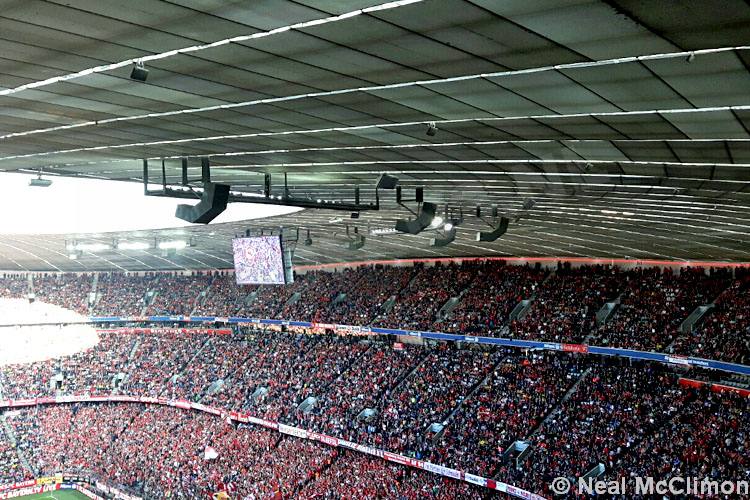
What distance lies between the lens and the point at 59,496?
45.4m

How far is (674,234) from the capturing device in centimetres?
2761

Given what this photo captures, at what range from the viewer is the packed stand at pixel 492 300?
1613 inches

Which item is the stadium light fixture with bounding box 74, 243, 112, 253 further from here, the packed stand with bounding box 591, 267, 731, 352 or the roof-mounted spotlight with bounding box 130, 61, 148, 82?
the roof-mounted spotlight with bounding box 130, 61, 148, 82

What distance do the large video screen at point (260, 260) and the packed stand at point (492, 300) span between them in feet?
44.9

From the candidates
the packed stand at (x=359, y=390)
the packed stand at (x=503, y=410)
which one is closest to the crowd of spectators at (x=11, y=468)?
the packed stand at (x=359, y=390)

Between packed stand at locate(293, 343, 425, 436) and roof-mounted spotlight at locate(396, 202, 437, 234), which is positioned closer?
roof-mounted spotlight at locate(396, 202, 437, 234)

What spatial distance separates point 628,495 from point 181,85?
77.2ft

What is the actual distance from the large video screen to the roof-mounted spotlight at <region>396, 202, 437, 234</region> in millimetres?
11932

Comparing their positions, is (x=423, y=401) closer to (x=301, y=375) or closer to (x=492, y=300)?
(x=492, y=300)

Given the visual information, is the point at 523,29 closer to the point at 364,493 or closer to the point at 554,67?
the point at 554,67

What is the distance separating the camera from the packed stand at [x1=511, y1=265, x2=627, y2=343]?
3719 cm

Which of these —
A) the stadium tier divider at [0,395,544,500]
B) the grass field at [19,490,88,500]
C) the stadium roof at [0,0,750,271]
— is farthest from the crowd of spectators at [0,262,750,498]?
the stadium roof at [0,0,750,271]

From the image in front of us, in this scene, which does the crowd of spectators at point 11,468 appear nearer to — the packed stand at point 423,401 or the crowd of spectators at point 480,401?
the crowd of spectators at point 480,401

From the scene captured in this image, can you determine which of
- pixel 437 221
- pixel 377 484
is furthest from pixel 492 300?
pixel 437 221
